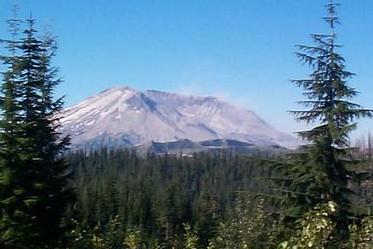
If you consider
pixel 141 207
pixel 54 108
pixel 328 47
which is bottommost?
pixel 141 207

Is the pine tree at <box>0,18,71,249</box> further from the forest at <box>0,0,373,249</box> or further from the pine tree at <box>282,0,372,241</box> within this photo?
the pine tree at <box>282,0,372,241</box>

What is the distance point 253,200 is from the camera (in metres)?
17.0

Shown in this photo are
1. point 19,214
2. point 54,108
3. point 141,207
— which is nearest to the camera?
point 19,214

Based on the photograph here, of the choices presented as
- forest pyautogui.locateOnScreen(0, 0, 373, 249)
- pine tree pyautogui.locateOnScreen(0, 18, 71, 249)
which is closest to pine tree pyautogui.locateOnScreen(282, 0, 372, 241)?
forest pyautogui.locateOnScreen(0, 0, 373, 249)

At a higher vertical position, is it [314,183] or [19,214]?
[314,183]

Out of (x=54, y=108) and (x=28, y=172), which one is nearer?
(x=28, y=172)

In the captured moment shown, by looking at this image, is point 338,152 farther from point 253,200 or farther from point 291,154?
point 253,200

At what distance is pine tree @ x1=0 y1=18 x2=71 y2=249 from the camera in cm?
1823

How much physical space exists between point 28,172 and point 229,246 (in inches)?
256

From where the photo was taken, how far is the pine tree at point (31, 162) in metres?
18.2

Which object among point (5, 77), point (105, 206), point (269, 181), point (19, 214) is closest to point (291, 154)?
point (269, 181)

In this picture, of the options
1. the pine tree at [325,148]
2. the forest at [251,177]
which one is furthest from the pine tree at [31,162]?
the pine tree at [325,148]

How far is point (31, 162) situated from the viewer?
62.7 ft

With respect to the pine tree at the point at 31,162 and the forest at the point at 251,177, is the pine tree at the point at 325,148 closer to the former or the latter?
the forest at the point at 251,177
